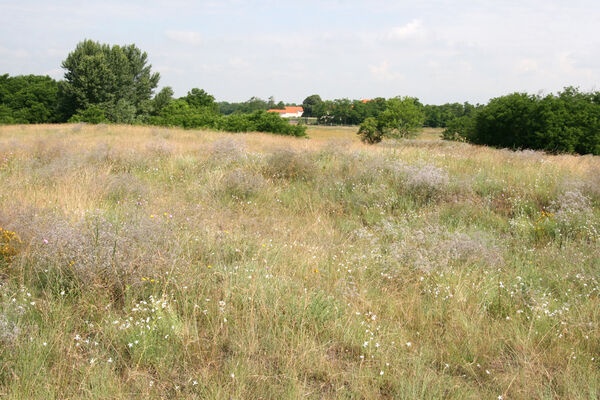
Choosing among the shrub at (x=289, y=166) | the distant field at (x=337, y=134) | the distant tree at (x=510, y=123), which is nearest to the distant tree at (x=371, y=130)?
the distant field at (x=337, y=134)

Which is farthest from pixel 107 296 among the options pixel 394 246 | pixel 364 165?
pixel 364 165

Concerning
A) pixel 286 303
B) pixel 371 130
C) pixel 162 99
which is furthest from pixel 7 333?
pixel 162 99

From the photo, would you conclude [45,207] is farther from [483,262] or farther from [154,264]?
[483,262]

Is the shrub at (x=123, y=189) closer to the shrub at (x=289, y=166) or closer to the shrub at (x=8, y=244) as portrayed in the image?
the shrub at (x=8, y=244)

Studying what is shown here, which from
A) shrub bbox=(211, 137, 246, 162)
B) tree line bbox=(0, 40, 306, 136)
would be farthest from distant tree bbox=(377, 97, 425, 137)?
shrub bbox=(211, 137, 246, 162)

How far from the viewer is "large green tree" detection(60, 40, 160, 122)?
42312 mm

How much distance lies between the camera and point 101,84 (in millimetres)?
43312

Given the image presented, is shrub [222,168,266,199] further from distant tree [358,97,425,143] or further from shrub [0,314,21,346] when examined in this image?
distant tree [358,97,425,143]

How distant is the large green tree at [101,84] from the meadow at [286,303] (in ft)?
137

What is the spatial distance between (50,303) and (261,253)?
82.0 inches

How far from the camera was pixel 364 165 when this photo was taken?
30.2ft

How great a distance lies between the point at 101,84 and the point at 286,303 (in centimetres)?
4819

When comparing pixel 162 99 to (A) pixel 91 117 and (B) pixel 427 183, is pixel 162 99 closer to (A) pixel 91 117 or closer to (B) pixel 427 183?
(A) pixel 91 117

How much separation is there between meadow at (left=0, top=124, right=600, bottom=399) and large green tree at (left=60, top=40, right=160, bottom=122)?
41833 mm
